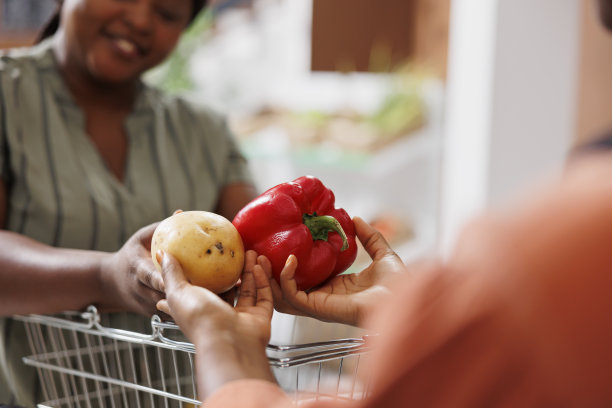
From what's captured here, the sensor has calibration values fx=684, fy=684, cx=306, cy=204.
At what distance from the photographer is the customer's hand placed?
87cm

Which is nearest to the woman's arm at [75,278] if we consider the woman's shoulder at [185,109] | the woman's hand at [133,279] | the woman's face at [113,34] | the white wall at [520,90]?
the woman's hand at [133,279]

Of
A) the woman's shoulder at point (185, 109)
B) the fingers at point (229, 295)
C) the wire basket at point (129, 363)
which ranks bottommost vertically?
the wire basket at point (129, 363)

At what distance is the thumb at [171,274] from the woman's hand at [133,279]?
0.13 ft

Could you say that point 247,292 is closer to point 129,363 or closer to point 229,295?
point 229,295

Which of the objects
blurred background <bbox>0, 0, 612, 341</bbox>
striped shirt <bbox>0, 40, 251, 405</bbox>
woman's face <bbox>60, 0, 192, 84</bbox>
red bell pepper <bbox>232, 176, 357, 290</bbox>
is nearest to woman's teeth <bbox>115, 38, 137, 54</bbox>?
woman's face <bbox>60, 0, 192, 84</bbox>

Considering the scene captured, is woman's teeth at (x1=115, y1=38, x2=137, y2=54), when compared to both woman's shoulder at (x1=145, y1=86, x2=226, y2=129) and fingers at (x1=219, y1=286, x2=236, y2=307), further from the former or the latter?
fingers at (x1=219, y1=286, x2=236, y2=307)

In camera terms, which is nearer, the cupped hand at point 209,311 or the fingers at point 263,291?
the cupped hand at point 209,311

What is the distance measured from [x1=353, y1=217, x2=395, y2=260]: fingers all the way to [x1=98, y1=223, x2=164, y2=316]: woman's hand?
32 centimetres

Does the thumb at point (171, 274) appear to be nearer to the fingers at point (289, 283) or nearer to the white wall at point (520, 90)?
the fingers at point (289, 283)

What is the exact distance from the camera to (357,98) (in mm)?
3496

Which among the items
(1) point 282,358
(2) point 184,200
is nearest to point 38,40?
(2) point 184,200

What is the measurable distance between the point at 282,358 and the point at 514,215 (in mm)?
385

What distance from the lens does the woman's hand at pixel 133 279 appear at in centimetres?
84

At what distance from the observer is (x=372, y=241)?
1045mm
